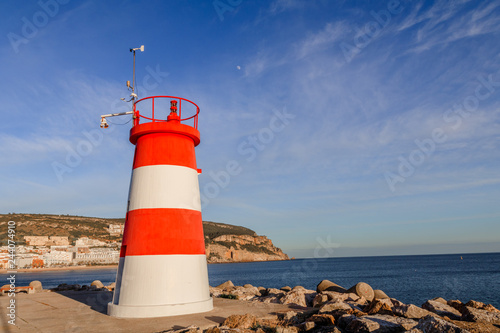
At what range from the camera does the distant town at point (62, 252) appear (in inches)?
4075

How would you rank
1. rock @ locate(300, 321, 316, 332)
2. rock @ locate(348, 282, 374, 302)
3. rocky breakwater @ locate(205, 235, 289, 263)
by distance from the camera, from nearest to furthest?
rock @ locate(300, 321, 316, 332)
rock @ locate(348, 282, 374, 302)
rocky breakwater @ locate(205, 235, 289, 263)

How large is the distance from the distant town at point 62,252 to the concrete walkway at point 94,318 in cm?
10482

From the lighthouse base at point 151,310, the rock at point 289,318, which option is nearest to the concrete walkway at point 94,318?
the lighthouse base at point 151,310

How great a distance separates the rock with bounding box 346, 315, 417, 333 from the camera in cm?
710

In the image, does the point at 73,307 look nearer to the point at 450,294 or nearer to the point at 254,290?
the point at 254,290

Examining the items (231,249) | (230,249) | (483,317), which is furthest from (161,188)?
(231,249)

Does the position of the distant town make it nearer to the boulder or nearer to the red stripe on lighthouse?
the red stripe on lighthouse

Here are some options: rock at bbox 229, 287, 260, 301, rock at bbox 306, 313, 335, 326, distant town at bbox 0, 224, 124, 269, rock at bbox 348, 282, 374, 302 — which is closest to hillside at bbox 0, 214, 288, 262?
distant town at bbox 0, 224, 124, 269

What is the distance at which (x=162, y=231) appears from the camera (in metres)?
10.4

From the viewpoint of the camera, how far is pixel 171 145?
11.1 meters

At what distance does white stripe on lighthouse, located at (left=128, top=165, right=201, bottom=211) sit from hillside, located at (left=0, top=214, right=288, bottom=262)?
59527 mm

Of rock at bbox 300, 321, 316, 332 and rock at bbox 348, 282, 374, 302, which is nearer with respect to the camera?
rock at bbox 300, 321, 316, 332

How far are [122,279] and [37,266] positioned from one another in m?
125

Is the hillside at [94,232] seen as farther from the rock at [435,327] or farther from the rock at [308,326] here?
the rock at [435,327]
